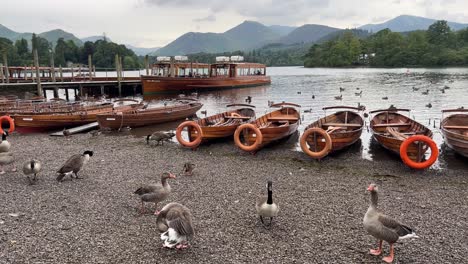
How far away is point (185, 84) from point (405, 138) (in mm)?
35065

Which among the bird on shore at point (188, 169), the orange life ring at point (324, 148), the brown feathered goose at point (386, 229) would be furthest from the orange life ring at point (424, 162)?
the bird on shore at point (188, 169)

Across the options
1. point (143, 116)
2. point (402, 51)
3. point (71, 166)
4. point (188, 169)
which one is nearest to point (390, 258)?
point (188, 169)

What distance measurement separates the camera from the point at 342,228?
25.5 feet

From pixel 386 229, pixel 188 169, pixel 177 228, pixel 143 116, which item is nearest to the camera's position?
pixel 386 229

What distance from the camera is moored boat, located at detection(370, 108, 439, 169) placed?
11.9 metres

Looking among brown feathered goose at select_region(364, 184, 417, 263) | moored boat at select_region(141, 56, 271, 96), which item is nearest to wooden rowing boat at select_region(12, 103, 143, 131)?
brown feathered goose at select_region(364, 184, 417, 263)

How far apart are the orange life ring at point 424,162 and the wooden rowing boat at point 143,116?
47.7 feet

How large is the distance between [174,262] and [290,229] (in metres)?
2.63

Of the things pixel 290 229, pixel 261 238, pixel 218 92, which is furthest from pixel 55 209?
pixel 218 92

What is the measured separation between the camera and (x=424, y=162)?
11930 mm

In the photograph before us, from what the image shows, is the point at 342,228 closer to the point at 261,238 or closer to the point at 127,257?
the point at 261,238

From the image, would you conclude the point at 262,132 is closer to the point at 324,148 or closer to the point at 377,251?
the point at 324,148

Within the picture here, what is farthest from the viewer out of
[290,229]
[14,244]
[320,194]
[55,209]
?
[320,194]

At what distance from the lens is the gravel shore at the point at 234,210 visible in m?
6.75
